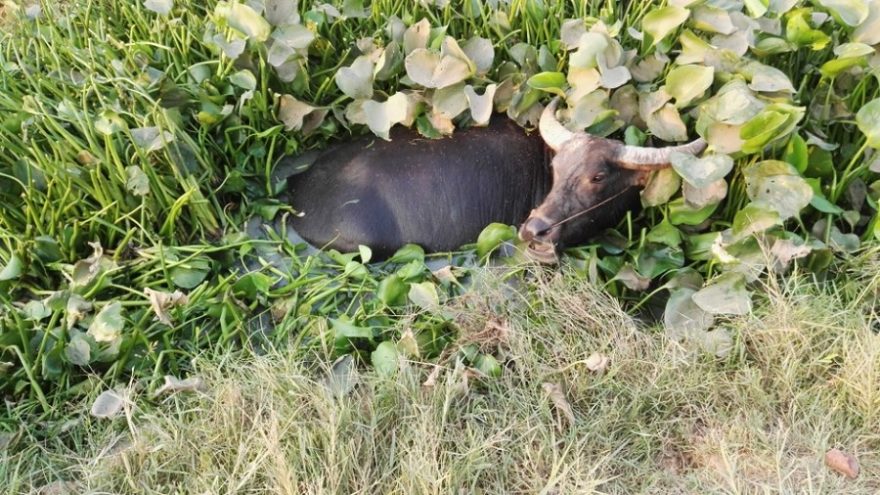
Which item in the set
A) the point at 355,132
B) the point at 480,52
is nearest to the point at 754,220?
the point at 480,52

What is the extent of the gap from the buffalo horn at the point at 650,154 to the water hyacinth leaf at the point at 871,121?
49 cm

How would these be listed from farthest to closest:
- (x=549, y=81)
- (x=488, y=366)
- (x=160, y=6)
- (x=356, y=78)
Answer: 1. (x=160, y=6)
2. (x=356, y=78)
3. (x=549, y=81)
4. (x=488, y=366)

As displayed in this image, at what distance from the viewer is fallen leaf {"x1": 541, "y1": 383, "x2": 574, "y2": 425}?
2261 millimetres

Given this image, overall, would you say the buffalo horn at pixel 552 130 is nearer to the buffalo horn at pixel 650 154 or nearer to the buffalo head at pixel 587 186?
the buffalo head at pixel 587 186

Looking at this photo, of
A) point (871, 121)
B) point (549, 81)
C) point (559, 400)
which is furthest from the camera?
point (549, 81)

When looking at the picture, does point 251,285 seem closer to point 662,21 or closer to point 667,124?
point 667,124

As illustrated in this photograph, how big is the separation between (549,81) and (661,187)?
0.56m

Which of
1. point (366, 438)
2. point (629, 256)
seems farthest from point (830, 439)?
point (366, 438)

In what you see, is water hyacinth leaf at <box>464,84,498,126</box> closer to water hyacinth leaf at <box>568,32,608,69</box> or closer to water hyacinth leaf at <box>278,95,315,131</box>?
water hyacinth leaf at <box>568,32,608,69</box>

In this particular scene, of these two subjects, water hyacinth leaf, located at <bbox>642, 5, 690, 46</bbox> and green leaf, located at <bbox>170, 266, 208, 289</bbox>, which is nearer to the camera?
green leaf, located at <bbox>170, 266, 208, 289</bbox>

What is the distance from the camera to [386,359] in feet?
7.91

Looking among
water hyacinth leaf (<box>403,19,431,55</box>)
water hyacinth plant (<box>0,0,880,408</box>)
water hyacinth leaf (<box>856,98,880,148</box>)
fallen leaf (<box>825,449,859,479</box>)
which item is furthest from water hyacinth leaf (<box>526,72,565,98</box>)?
fallen leaf (<box>825,449,859,479</box>)

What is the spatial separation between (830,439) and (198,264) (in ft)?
6.45

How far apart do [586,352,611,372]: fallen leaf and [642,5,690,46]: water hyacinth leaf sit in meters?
1.25
